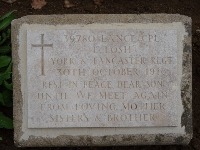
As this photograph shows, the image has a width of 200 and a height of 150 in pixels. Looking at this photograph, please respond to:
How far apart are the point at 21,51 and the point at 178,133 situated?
4.95 feet

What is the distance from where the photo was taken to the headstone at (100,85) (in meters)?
3.77

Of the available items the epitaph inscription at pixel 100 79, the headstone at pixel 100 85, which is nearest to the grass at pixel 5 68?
the headstone at pixel 100 85

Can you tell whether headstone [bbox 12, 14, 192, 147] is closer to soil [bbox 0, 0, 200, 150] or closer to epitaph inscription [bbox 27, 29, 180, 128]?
epitaph inscription [bbox 27, 29, 180, 128]

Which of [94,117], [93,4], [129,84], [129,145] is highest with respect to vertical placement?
[93,4]

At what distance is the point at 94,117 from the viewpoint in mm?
3775

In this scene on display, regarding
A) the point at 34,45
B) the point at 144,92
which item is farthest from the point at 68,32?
the point at 144,92

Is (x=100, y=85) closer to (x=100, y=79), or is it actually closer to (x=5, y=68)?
(x=100, y=79)

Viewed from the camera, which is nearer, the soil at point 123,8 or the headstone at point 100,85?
the headstone at point 100,85

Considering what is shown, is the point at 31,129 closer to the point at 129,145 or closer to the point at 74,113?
the point at 74,113

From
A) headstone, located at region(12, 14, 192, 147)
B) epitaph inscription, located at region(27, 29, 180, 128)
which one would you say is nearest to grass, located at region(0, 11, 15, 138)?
headstone, located at region(12, 14, 192, 147)

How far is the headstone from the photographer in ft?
12.4

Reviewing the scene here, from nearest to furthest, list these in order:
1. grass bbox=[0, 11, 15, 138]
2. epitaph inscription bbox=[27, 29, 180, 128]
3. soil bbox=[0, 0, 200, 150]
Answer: epitaph inscription bbox=[27, 29, 180, 128] → grass bbox=[0, 11, 15, 138] → soil bbox=[0, 0, 200, 150]

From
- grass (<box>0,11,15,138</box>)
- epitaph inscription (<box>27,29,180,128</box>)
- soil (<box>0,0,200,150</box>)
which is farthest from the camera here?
soil (<box>0,0,200,150</box>)

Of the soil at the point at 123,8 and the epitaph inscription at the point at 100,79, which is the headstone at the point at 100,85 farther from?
the soil at the point at 123,8
